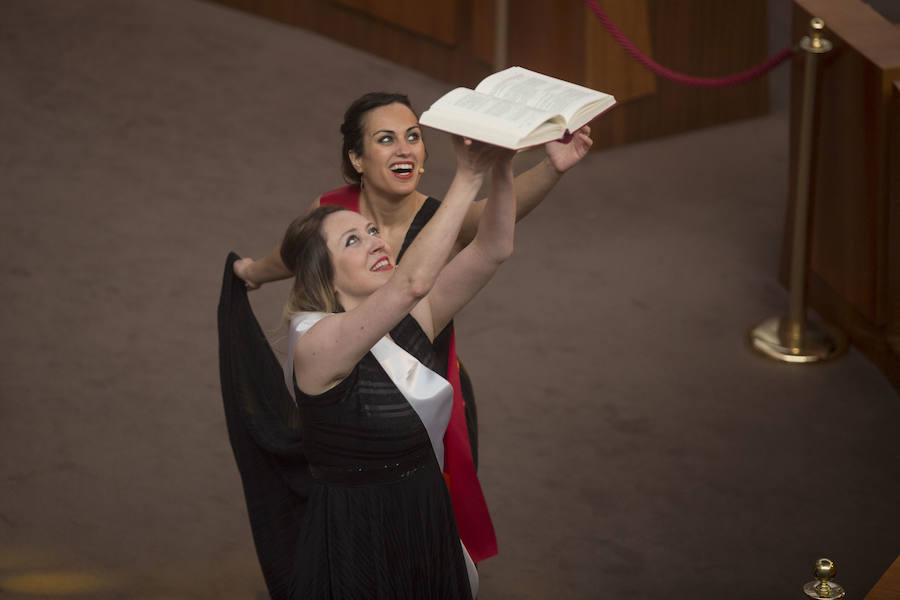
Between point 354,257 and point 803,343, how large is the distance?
3.00m

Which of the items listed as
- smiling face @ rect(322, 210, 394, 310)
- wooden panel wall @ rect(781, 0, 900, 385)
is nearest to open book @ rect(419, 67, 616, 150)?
smiling face @ rect(322, 210, 394, 310)

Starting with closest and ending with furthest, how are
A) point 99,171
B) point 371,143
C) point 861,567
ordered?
point 371,143
point 861,567
point 99,171

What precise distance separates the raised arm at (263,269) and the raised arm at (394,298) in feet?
2.21

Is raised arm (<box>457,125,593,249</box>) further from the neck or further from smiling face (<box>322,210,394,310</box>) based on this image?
smiling face (<box>322,210,394,310</box>)

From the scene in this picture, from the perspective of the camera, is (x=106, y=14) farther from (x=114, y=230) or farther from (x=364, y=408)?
(x=364, y=408)

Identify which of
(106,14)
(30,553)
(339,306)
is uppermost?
(339,306)

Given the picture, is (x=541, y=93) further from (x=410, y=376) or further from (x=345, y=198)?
(x=345, y=198)

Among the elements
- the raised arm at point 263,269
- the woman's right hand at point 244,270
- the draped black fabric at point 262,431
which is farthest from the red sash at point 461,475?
the draped black fabric at point 262,431

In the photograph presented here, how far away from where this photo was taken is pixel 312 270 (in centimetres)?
296

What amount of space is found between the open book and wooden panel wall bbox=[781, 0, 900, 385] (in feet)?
8.10

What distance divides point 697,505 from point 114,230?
3.19 meters

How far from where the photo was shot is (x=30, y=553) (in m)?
4.35

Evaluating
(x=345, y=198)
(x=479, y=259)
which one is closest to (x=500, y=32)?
(x=345, y=198)

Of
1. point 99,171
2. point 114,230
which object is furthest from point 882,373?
point 99,171
